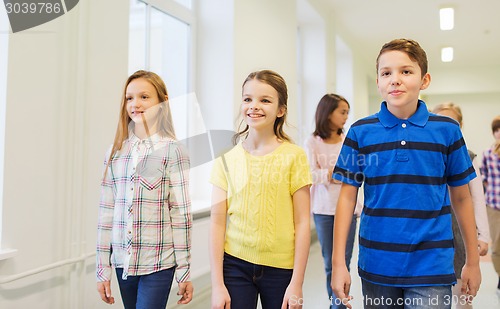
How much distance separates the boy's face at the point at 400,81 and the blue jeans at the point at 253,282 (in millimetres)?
615

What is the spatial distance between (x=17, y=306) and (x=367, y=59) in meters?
8.48

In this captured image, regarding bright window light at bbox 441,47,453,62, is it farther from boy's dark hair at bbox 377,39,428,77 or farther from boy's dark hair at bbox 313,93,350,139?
boy's dark hair at bbox 377,39,428,77

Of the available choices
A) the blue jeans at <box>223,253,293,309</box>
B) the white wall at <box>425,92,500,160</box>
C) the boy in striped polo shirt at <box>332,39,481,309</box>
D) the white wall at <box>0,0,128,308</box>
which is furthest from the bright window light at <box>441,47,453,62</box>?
the blue jeans at <box>223,253,293,309</box>

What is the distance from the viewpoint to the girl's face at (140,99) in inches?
56.3

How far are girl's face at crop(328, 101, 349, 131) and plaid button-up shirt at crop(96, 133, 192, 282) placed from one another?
A: 1209 mm

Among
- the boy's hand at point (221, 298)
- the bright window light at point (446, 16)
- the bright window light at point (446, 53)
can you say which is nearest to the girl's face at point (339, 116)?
the boy's hand at point (221, 298)

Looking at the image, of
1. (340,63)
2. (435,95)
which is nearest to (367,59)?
(340,63)

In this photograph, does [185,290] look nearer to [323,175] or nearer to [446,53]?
[323,175]

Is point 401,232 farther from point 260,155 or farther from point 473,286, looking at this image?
point 260,155

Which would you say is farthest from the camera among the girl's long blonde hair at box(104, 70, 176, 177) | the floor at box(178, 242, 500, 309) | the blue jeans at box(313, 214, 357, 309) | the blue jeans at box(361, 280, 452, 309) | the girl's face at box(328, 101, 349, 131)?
the floor at box(178, 242, 500, 309)

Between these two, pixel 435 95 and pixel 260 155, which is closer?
pixel 260 155

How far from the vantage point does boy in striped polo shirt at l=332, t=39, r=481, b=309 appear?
3.77 ft

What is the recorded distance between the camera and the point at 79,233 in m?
1.82

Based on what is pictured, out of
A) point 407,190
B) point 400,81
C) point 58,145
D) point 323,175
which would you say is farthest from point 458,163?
point 58,145
